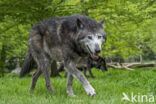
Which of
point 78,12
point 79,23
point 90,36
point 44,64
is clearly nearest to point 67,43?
point 79,23

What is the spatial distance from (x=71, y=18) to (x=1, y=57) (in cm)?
874

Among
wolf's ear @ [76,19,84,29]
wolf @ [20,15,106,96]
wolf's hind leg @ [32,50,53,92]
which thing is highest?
wolf's ear @ [76,19,84,29]

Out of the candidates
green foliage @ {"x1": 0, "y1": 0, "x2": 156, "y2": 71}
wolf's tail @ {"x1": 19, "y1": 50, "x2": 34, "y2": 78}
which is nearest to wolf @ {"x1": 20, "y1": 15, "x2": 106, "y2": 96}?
wolf's tail @ {"x1": 19, "y1": 50, "x2": 34, "y2": 78}

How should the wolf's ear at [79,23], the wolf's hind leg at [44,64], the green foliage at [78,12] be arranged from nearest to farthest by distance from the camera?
the wolf's ear at [79,23] < the wolf's hind leg at [44,64] < the green foliage at [78,12]

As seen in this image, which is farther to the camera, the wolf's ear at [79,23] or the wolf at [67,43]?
the wolf's ear at [79,23]

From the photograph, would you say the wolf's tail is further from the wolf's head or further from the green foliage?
the wolf's head

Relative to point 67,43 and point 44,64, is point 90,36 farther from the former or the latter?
point 44,64

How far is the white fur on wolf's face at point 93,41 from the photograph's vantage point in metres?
3.88

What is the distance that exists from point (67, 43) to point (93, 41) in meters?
0.75

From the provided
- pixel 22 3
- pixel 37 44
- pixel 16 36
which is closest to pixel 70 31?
pixel 37 44

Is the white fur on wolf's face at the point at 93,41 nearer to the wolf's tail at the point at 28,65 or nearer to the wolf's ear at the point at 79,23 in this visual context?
the wolf's ear at the point at 79,23

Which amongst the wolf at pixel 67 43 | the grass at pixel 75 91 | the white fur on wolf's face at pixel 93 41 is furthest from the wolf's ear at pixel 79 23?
the grass at pixel 75 91

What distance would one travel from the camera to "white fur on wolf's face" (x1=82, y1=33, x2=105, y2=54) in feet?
12.7

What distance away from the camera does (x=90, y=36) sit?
4.02m
